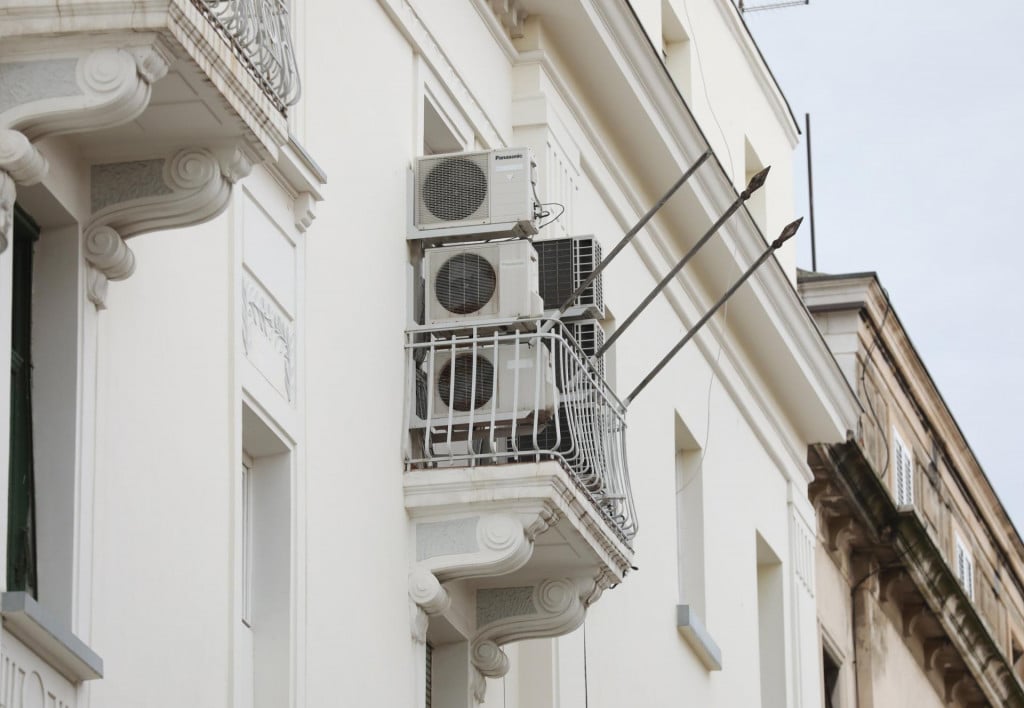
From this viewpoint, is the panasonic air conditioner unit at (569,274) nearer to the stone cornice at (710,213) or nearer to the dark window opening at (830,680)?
the stone cornice at (710,213)

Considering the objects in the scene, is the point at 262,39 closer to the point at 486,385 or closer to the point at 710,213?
the point at 486,385

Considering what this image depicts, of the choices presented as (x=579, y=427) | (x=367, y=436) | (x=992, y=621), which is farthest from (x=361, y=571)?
(x=992, y=621)

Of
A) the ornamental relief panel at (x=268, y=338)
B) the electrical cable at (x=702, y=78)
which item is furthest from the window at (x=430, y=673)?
the electrical cable at (x=702, y=78)

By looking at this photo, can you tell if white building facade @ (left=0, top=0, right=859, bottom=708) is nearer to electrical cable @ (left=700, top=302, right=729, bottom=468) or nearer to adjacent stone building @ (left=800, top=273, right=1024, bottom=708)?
electrical cable @ (left=700, top=302, right=729, bottom=468)

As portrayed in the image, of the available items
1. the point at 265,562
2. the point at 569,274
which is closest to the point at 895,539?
the point at 569,274

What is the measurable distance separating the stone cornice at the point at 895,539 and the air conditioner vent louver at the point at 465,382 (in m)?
13.4

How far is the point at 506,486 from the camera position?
1669 cm

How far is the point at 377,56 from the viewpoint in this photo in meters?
17.3

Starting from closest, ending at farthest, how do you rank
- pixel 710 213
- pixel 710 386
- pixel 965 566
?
1. pixel 710 213
2. pixel 710 386
3. pixel 965 566

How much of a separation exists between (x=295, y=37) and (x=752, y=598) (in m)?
11.0

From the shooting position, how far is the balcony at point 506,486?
16.8 m

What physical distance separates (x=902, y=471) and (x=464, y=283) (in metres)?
18.8

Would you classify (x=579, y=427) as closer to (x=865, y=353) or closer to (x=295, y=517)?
(x=295, y=517)

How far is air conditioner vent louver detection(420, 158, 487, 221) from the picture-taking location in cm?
1755
